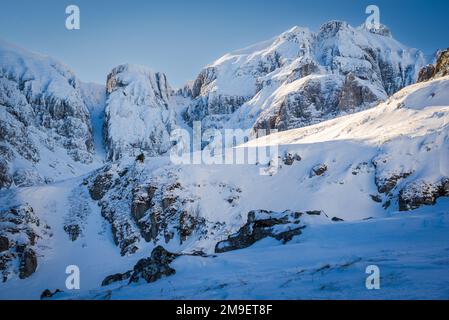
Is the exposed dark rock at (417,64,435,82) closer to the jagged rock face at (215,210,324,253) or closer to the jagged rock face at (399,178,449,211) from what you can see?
the jagged rock face at (399,178,449,211)

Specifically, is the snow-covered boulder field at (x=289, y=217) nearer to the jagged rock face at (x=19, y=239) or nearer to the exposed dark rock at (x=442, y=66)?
the jagged rock face at (x=19, y=239)

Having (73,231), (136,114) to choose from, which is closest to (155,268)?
(73,231)

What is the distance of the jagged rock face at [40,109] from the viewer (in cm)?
12375

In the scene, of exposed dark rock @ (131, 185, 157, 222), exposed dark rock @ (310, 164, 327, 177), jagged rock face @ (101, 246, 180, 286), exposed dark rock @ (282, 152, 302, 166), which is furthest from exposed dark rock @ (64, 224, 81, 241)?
jagged rock face @ (101, 246, 180, 286)

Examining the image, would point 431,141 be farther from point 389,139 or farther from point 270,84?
point 270,84

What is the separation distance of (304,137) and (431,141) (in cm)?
2629

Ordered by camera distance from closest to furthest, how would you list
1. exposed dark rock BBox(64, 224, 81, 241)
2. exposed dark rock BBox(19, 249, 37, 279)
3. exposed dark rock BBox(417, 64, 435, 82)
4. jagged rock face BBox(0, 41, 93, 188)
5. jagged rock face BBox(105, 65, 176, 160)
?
exposed dark rock BBox(19, 249, 37, 279) < exposed dark rock BBox(64, 224, 81, 241) < exposed dark rock BBox(417, 64, 435, 82) < jagged rock face BBox(0, 41, 93, 188) < jagged rock face BBox(105, 65, 176, 160)

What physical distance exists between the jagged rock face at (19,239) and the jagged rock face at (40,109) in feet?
184

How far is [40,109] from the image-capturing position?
15212cm

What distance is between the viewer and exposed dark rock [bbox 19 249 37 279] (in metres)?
55.6

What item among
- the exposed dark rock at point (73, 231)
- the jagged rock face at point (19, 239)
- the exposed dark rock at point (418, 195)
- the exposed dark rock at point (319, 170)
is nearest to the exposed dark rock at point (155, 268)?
the exposed dark rock at point (418, 195)

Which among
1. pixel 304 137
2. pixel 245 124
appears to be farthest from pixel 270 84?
pixel 304 137

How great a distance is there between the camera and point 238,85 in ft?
652

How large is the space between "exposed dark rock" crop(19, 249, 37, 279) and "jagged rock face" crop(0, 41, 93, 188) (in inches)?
2456
